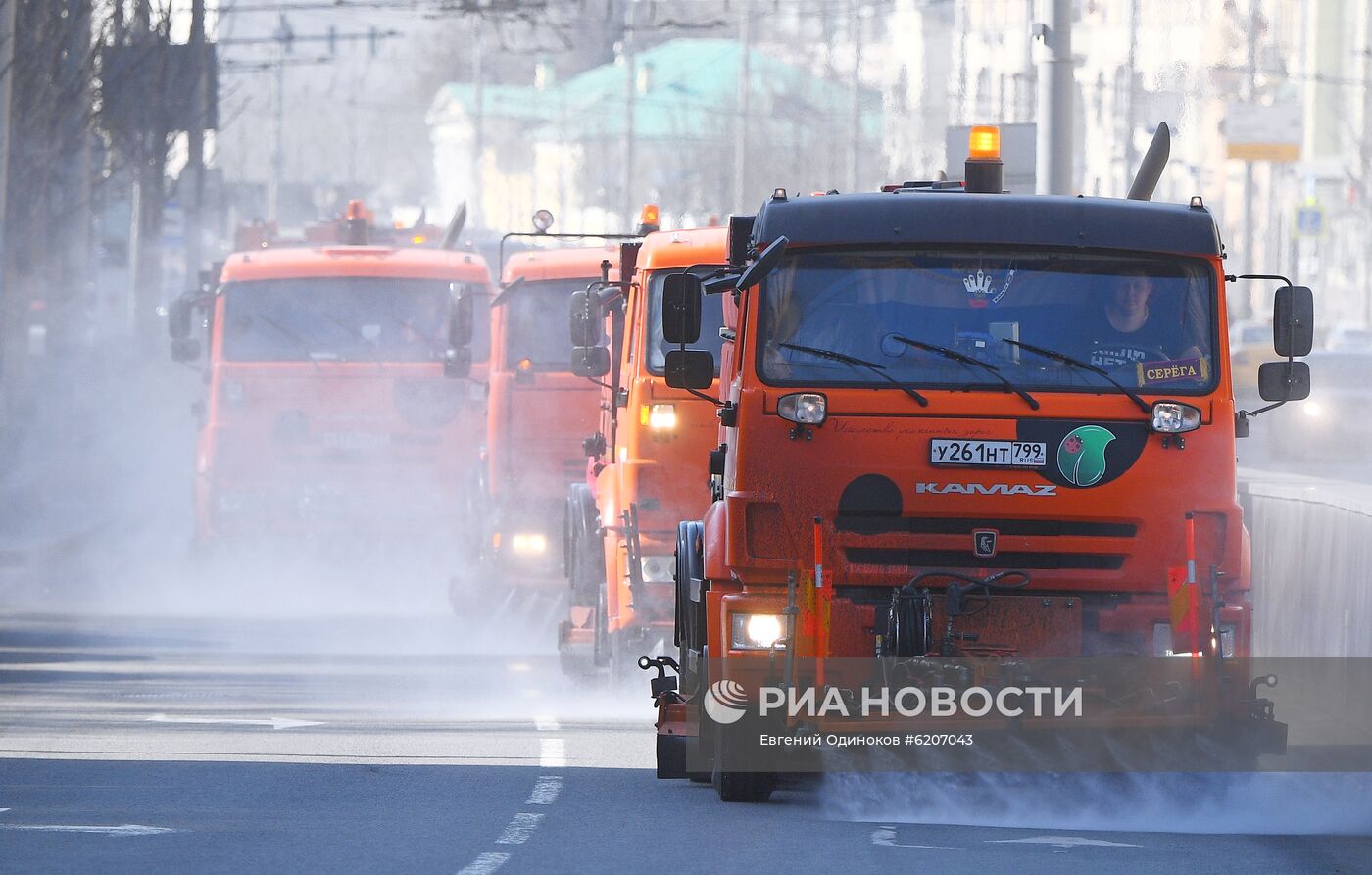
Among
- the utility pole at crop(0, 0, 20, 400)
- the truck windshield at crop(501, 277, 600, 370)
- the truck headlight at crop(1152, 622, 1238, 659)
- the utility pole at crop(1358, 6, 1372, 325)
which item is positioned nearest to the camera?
the truck headlight at crop(1152, 622, 1238, 659)

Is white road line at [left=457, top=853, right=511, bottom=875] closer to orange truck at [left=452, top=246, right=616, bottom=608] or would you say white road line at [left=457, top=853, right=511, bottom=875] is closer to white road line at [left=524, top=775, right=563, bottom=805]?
white road line at [left=524, top=775, right=563, bottom=805]

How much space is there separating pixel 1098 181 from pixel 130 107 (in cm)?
2575

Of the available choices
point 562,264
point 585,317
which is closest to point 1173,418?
point 585,317

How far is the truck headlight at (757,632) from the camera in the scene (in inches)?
382

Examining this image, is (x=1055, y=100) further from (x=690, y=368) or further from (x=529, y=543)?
(x=690, y=368)

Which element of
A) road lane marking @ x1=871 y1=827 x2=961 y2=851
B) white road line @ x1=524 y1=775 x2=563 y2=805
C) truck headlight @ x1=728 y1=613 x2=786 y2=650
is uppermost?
truck headlight @ x1=728 y1=613 x2=786 y2=650

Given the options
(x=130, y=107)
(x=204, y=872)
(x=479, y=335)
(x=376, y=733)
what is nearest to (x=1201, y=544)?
(x=204, y=872)

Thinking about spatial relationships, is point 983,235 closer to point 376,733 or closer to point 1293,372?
point 1293,372

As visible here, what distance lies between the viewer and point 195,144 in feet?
175

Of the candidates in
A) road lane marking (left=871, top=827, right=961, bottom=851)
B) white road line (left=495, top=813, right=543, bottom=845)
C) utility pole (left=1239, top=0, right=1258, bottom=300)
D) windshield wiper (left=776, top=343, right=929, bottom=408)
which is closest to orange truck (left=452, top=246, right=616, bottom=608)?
white road line (left=495, top=813, right=543, bottom=845)

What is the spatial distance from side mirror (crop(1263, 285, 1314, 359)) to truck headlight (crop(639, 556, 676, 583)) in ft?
17.9

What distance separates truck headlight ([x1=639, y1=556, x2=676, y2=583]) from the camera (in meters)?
15.2

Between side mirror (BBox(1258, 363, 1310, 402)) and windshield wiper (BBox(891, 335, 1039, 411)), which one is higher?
windshield wiper (BBox(891, 335, 1039, 411))

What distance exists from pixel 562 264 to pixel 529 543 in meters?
2.11
